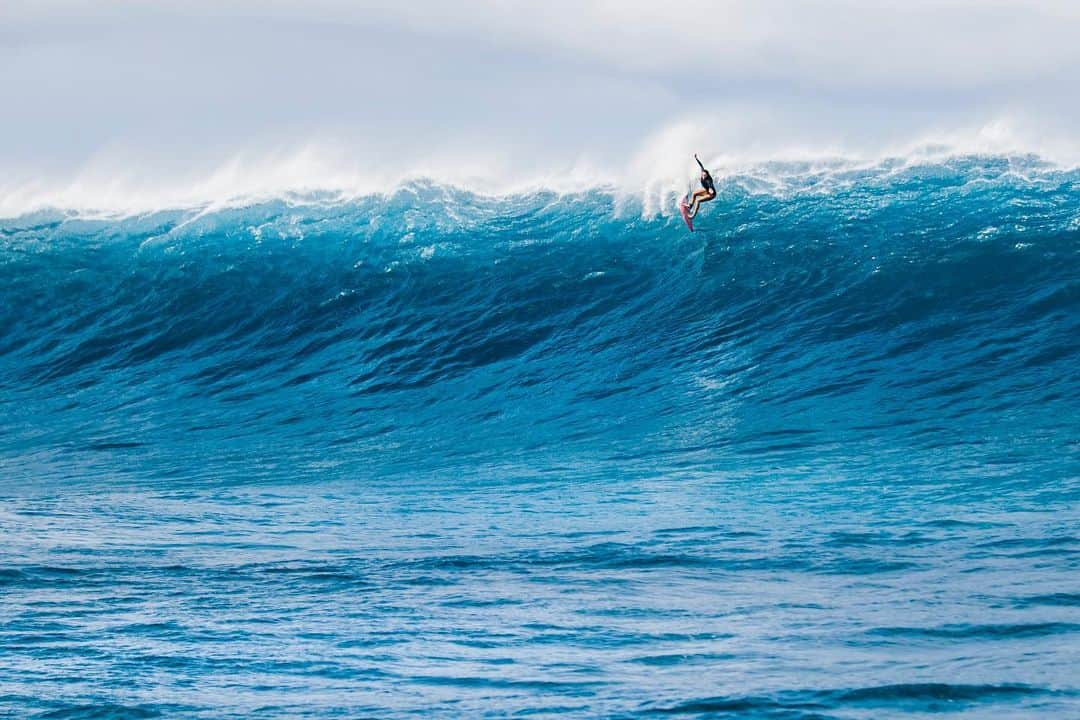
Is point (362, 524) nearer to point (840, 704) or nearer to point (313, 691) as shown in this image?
point (313, 691)

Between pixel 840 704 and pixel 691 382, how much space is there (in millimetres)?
9903

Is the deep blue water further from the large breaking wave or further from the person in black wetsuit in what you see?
the person in black wetsuit

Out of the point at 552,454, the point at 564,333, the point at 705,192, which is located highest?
the point at 705,192

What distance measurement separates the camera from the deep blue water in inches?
233

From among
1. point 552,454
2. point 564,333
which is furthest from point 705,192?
point 552,454

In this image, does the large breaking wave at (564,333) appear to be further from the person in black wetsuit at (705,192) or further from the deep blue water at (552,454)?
the person in black wetsuit at (705,192)

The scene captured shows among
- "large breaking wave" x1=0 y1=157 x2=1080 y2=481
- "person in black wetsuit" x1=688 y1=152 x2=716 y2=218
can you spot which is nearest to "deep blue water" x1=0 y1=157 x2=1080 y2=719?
"large breaking wave" x1=0 y1=157 x2=1080 y2=481

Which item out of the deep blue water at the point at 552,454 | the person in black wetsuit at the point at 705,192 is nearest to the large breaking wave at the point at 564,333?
the deep blue water at the point at 552,454

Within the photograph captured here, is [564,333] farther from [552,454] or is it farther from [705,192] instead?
[552,454]

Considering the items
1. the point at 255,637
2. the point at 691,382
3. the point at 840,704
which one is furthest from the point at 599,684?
the point at 691,382

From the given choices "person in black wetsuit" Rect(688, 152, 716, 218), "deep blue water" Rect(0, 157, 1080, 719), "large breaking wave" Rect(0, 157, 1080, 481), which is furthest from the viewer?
"person in black wetsuit" Rect(688, 152, 716, 218)

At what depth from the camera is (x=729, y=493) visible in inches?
404

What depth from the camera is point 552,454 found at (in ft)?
41.3

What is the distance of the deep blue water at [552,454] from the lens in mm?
5914
